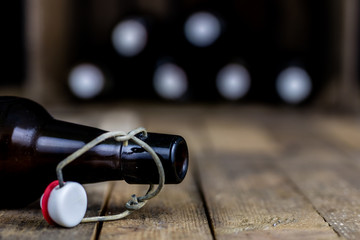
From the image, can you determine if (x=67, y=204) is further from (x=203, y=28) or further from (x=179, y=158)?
(x=203, y=28)

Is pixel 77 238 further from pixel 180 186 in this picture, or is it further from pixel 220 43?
pixel 220 43

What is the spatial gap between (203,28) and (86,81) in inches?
20.8

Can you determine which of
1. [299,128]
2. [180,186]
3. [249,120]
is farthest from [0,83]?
[180,186]

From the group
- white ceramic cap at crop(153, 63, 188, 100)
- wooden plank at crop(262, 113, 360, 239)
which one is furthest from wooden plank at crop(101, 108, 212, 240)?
white ceramic cap at crop(153, 63, 188, 100)

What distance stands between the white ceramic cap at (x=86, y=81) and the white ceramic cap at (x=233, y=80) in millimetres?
494

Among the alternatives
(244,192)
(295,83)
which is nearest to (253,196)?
(244,192)

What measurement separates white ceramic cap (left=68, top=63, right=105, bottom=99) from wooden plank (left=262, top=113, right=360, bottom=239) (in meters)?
0.88

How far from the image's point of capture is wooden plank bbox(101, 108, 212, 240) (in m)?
0.66

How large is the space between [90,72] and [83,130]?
1471mm

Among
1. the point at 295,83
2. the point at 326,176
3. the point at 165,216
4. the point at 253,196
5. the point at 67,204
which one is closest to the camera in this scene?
the point at 67,204

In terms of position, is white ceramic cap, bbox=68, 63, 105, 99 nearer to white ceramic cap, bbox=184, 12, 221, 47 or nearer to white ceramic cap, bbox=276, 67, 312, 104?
white ceramic cap, bbox=184, 12, 221, 47

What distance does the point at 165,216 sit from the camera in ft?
2.41

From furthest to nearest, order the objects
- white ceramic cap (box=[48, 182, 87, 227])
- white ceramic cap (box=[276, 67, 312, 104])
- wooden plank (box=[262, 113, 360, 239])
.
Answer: white ceramic cap (box=[276, 67, 312, 104]) → wooden plank (box=[262, 113, 360, 239]) → white ceramic cap (box=[48, 182, 87, 227])

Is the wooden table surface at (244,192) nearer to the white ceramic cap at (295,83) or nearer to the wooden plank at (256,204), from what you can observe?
the wooden plank at (256,204)
